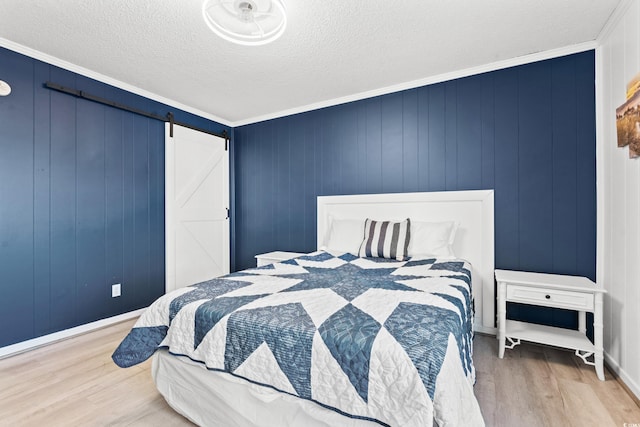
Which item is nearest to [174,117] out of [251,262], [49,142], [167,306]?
[49,142]

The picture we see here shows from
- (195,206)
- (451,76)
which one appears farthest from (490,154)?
(195,206)

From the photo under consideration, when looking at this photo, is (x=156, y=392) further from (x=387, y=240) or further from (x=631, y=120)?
(x=631, y=120)

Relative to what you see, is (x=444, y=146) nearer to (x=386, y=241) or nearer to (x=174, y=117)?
(x=386, y=241)

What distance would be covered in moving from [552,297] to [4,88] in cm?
436

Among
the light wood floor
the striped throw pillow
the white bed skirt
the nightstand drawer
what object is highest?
the striped throw pillow

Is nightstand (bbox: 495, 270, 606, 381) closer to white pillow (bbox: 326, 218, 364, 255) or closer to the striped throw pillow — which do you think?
the striped throw pillow

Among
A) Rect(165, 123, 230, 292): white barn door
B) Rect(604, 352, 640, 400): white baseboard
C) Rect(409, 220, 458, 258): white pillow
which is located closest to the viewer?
Rect(604, 352, 640, 400): white baseboard

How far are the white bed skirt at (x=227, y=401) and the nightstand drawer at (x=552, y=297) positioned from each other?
171 cm

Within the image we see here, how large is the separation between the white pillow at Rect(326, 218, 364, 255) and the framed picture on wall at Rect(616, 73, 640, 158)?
197 cm

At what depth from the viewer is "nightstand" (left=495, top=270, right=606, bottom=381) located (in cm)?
198

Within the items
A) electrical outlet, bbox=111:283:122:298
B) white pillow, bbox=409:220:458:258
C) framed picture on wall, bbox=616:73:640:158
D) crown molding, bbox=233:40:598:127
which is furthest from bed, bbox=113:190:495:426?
crown molding, bbox=233:40:598:127

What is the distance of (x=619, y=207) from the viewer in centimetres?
204

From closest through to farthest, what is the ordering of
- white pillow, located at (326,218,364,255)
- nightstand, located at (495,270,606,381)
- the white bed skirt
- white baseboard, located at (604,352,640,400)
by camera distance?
the white bed skirt → white baseboard, located at (604,352,640,400) → nightstand, located at (495,270,606,381) → white pillow, located at (326,218,364,255)

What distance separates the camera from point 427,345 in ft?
3.48
